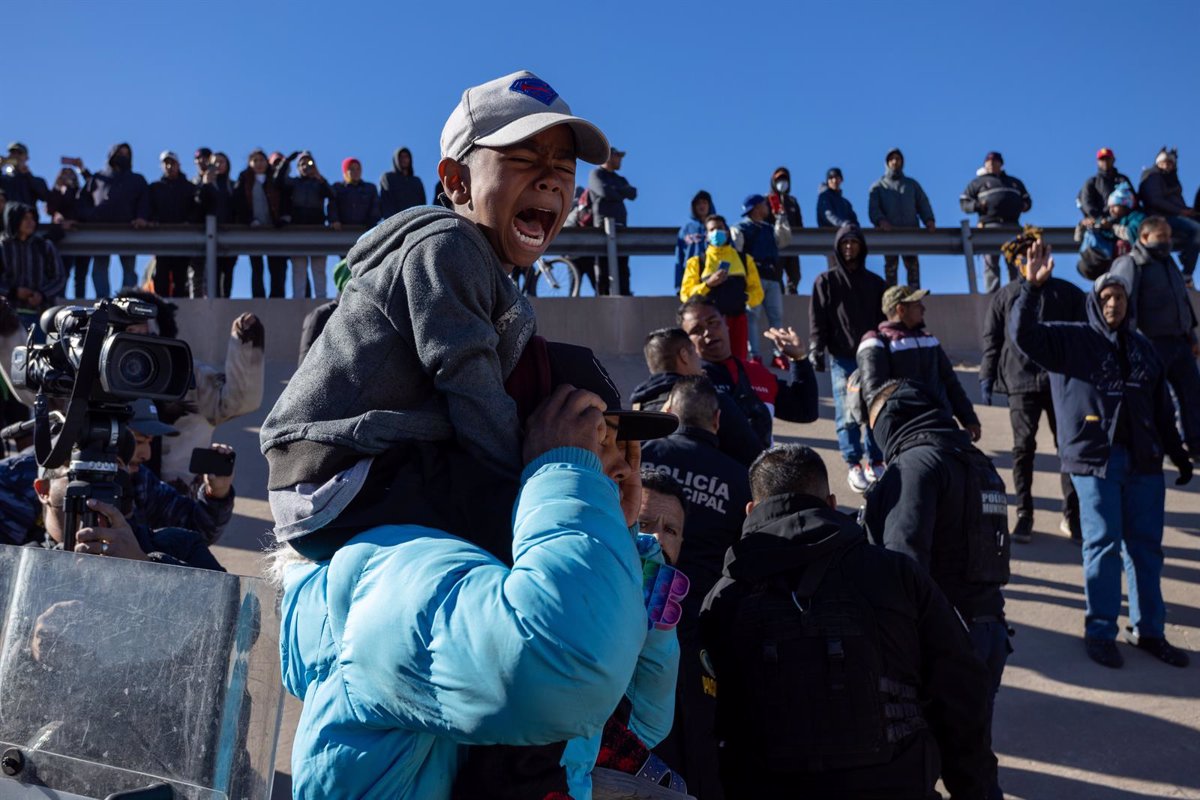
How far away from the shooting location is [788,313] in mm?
12938

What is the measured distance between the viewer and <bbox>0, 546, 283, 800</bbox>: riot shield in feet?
5.82

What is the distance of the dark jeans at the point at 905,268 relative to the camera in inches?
521

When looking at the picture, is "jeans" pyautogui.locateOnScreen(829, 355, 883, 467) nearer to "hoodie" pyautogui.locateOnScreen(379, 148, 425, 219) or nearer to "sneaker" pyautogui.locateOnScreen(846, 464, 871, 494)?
"sneaker" pyautogui.locateOnScreen(846, 464, 871, 494)

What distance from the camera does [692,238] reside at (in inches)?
444

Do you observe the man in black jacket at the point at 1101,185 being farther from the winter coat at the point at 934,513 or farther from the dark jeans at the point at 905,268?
the winter coat at the point at 934,513

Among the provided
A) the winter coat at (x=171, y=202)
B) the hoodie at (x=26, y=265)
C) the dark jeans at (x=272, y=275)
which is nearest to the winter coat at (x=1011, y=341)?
the dark jeans at (x=272, y=275)

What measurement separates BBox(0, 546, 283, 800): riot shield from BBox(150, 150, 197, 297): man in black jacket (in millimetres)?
10920

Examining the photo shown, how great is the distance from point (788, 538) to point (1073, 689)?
3231mm

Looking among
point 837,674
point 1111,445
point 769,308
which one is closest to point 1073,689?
point 1111,445

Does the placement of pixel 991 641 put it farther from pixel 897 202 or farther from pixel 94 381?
Answer: pixel 897 202

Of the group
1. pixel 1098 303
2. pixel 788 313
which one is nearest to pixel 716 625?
pixel 1098 303

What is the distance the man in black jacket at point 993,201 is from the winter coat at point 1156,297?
457cm

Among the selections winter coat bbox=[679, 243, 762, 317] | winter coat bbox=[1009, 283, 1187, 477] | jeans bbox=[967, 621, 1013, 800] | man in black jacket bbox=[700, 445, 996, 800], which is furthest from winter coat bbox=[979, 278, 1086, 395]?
man in black jacket bbox=[700, 445, 996, 800]

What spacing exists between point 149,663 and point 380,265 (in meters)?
0.72
